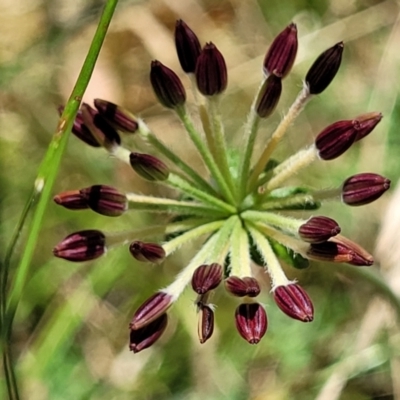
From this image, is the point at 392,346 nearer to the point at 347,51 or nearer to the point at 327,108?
the point at 327,108

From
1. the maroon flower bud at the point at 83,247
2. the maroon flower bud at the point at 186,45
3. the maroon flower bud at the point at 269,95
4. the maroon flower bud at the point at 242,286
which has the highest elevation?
the maroon flower bud at the point at 186,45

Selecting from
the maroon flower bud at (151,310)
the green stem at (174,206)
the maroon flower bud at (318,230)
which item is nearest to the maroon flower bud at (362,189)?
the maroon flower bud at (318,230)

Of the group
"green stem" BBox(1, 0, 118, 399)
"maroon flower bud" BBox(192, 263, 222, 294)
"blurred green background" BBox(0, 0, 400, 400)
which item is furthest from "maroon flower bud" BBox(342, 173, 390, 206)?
"blurred green background" BBox(0, 0, 400, 400)

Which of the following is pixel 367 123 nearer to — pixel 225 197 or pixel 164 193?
pixel 225 197

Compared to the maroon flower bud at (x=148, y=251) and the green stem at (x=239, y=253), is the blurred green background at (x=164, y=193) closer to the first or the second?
the green stem at (x=239, y=253)

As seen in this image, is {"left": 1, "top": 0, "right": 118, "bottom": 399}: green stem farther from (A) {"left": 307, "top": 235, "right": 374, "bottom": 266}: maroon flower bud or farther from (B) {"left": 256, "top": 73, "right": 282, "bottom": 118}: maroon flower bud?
(A) {"left": 307, "top": 235, "right": 374, "bottom": 266}: maroon flower bud

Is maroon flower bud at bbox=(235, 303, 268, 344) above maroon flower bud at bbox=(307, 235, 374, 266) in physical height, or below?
below

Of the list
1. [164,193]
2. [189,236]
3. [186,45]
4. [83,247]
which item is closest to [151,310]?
[189,236]
